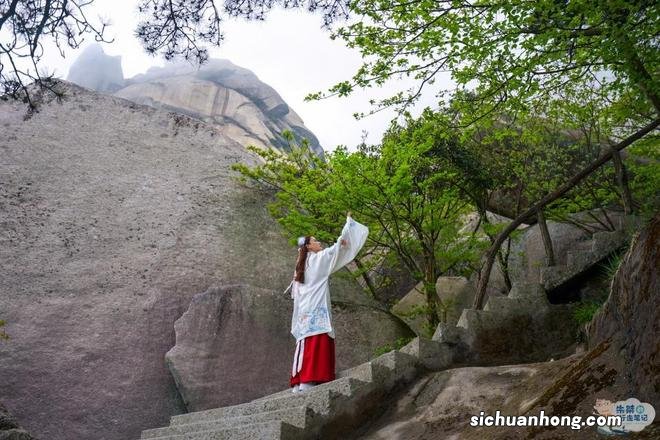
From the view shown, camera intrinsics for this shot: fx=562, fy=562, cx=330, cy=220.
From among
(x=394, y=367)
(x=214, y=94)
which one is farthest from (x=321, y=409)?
(x=214, y=94)

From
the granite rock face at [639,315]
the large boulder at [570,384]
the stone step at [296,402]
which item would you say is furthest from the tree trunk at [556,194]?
the stone step at [296,402]

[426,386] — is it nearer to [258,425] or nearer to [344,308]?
[258,425]

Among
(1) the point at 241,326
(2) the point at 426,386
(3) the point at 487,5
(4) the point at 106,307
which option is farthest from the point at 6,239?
(3) the point at 487,5

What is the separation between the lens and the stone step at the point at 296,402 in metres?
5.74

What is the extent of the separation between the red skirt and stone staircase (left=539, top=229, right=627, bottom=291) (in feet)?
11.9

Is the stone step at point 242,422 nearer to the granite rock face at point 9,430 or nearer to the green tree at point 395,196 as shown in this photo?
the granite rock face at point 9,430

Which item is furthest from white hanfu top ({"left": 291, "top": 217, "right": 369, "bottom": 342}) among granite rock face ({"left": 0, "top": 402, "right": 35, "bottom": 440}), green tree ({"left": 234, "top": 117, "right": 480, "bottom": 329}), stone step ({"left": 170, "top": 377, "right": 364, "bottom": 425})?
granite rock face ({"left": 0, "top": 402, "right": 35, "bottom": 440})

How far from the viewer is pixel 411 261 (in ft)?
30.4

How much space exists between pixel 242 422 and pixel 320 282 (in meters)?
2.17

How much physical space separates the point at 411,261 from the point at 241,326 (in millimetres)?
2943

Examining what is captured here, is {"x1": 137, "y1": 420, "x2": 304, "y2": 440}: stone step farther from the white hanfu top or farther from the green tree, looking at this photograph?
the green tree

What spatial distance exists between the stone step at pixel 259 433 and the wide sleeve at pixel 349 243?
268cm

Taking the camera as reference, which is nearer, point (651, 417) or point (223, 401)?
point (651, 417)

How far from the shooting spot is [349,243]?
24.8ft
